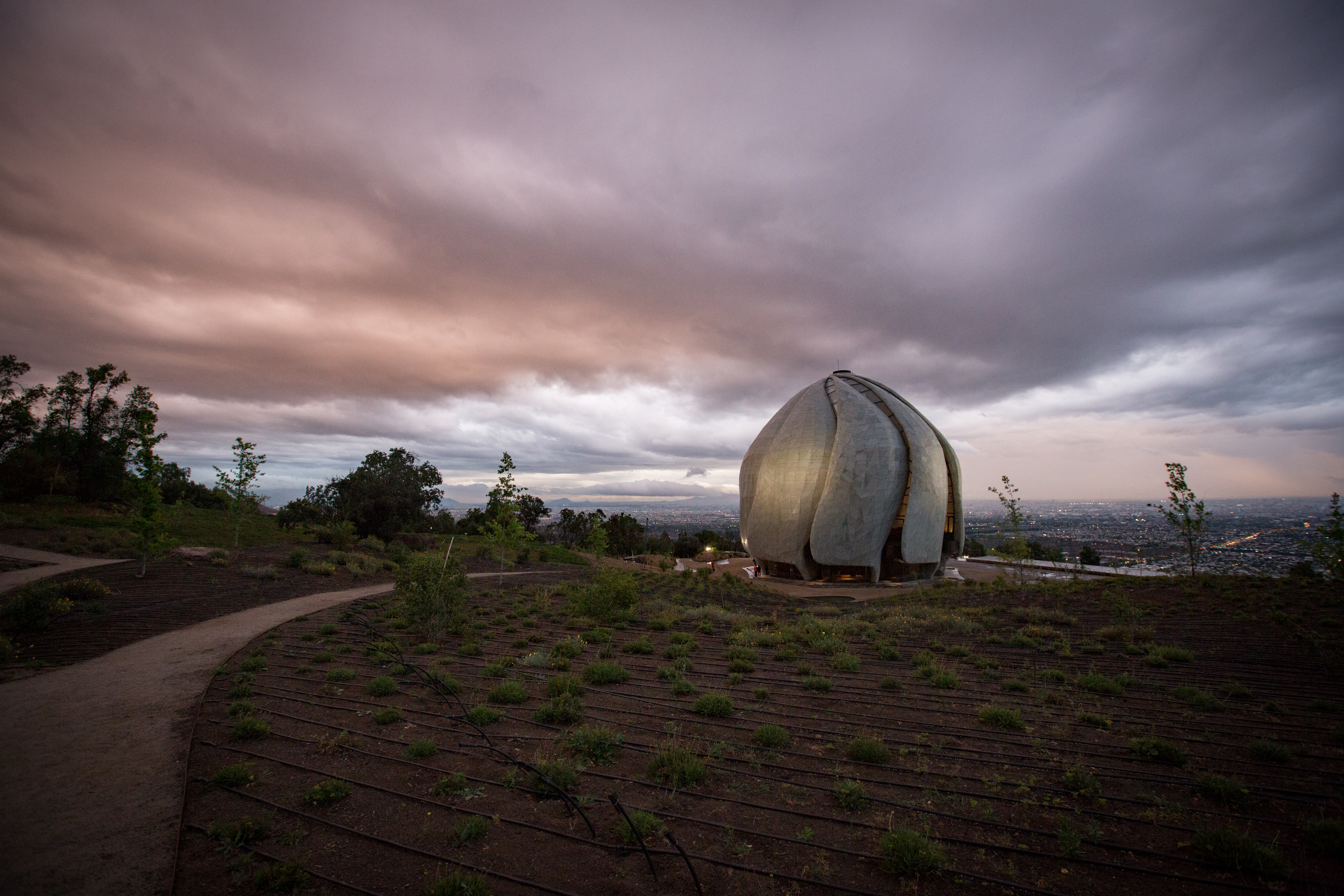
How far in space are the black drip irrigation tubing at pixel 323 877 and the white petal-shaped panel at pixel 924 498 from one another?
113 feet

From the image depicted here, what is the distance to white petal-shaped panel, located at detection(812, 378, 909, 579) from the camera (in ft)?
108

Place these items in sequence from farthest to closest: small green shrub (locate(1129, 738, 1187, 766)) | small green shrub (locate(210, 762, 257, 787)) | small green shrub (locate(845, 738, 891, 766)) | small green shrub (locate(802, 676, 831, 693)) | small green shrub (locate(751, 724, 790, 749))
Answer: small green shrub (locate(802, 676, 831, 693)), small green shrub (locate(751, 724, 790, 749)), small green shrub (locate(845, 738, 891, 766)), small green shrub (locate(1129, 738, 1187, 766)), small green shrub (locate(210, 762, 257, 787))

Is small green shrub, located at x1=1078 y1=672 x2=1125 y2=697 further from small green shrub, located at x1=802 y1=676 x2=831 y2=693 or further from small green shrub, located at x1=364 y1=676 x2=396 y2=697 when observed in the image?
small green shrub, located at x1=364 y1=676 x2=396 y2=697

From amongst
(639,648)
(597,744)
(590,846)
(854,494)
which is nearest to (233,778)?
(597,744)

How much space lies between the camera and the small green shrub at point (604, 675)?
9297mm

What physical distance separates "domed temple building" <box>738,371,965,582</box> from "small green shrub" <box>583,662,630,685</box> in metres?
26.3

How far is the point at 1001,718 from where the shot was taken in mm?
7520

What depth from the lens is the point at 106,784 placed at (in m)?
5.41

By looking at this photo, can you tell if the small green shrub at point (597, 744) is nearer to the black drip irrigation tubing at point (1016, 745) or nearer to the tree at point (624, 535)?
the black drip irrigation tubing at point (1016, 745)

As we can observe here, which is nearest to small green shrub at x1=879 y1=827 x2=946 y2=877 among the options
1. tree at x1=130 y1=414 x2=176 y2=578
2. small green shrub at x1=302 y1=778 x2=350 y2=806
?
small green shrub at x1=302 y1=778 x2=350 y2=806

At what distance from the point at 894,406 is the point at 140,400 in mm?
61708

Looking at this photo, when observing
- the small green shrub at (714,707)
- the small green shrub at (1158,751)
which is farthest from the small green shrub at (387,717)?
the small green shrub at (1158,751)

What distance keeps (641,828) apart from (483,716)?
3594 millimetres

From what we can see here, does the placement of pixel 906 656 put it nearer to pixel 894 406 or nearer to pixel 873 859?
pixel 873 859
